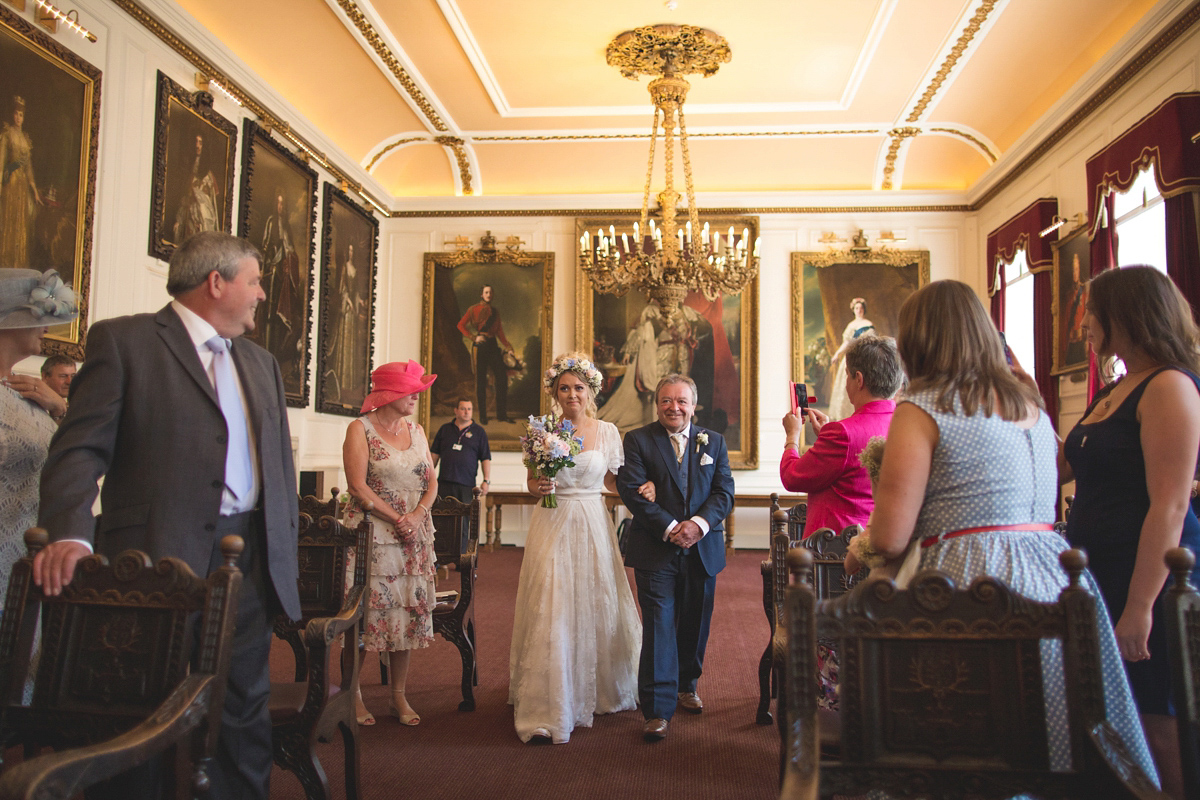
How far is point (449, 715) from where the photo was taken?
176 inches

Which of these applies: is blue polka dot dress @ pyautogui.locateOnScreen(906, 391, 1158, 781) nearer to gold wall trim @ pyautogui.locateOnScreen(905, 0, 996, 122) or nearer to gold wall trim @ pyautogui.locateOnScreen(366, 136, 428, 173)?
gold wall trim @ pyautogui.locateOnScreen(905, 0, 996, 122)

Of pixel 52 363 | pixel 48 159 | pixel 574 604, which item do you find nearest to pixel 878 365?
pixel 574 604

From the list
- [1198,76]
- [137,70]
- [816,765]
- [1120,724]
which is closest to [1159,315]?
[1120,724]

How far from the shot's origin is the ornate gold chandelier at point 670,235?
7555mm

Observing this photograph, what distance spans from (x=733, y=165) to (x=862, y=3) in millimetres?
3727

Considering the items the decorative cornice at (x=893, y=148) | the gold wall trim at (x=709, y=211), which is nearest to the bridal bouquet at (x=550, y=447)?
the gold wall trim at (x=709, y=211)

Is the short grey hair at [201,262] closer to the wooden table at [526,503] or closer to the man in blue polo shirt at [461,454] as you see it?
the man in blue polo shirt at [461,454]

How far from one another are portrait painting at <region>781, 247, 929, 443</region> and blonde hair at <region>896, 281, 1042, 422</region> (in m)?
9.22

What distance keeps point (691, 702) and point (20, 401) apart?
3.37 metres

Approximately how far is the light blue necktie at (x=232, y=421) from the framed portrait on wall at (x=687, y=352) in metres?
8.69

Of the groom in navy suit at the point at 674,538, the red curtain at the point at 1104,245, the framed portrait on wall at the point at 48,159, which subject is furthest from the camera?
the red curtain at the point at 1104,245

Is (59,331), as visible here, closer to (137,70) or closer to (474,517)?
(137,70)

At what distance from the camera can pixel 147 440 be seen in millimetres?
2260

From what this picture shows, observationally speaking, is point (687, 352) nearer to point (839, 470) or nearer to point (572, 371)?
point (572, 371)
